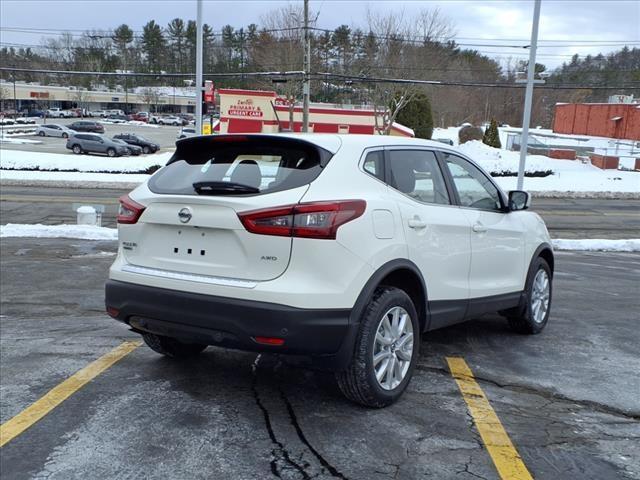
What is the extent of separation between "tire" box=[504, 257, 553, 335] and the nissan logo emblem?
330cm

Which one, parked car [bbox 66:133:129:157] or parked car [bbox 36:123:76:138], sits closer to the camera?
parked car [bbox 66:133:129:157]

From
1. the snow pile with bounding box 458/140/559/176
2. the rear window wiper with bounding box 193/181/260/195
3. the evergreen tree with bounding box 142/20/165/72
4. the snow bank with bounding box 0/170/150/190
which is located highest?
the evergreen tree with bounding box 142/20/165/72

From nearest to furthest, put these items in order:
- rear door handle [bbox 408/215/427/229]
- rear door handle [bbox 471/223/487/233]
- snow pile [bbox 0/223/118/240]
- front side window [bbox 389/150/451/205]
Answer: rear door handle [bbox 408/215/427/229] < front side window [bbox 389/150/451/205] < rear door handle [bbox 471/223/487/233] < snow pile [bbox 0/223/118/240]

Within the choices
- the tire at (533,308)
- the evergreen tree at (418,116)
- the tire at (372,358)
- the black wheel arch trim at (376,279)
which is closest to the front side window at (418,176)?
the black wheel arch trim at (376,279)

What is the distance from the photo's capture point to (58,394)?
4320mm

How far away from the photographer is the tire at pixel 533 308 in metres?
5.80

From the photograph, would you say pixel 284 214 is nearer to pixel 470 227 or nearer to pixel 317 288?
pixel 317 288

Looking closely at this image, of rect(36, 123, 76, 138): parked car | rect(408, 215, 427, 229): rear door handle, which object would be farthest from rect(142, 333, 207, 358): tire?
rect(36, 123, 76, 138): parked car

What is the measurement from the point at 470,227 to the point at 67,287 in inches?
217

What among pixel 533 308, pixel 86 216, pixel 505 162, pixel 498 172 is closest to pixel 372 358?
pixel 533 308

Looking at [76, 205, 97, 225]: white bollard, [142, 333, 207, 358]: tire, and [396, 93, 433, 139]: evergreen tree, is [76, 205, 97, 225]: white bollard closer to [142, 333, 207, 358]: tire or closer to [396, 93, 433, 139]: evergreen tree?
[142, 333, 207, 358]: tire

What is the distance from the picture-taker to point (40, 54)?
318ft

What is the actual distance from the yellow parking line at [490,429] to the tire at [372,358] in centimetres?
49

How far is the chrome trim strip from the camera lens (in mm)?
3678
